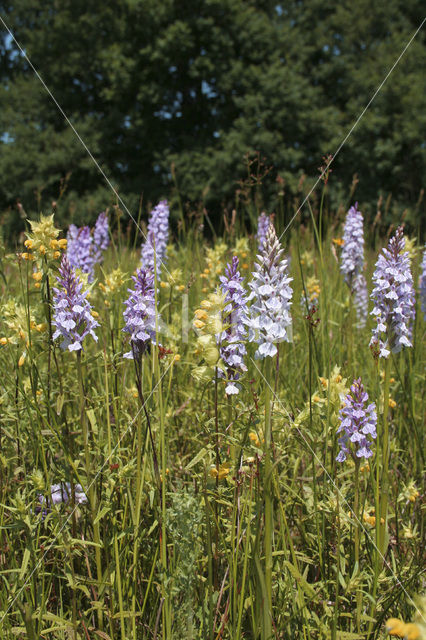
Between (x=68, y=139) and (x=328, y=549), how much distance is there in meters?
18.8

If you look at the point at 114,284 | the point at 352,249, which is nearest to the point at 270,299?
the point at 114,284

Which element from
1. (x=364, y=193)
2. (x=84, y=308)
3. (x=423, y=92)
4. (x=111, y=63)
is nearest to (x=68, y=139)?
(x=111, y=63)

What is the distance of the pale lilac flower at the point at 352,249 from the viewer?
3727 mm

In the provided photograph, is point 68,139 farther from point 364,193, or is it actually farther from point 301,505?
point 301,505

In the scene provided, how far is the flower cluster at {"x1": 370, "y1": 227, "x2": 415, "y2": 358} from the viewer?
166 cm

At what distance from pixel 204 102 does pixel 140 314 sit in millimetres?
20340

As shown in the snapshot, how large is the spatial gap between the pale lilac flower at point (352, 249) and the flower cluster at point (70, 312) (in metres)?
2.54

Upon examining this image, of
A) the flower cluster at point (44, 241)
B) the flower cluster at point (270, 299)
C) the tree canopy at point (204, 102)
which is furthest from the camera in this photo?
the tree canopy at point (204, 102)

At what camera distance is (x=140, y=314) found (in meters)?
1.67

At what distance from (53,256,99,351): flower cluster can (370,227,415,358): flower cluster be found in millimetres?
899

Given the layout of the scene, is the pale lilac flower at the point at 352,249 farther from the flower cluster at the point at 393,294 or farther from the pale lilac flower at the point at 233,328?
the pale lilac flower at the point at 233,328

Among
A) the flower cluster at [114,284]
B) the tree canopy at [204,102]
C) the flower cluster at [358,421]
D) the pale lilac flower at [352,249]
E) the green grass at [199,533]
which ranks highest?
the tree canopy at [204,102]

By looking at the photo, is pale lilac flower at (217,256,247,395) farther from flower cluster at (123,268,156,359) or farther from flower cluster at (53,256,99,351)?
flower cluster at (53,256,99,351)

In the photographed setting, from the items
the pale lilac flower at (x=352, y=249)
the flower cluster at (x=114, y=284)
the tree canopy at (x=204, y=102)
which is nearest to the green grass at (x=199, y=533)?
the flower cluster at (x=114, y=284)
